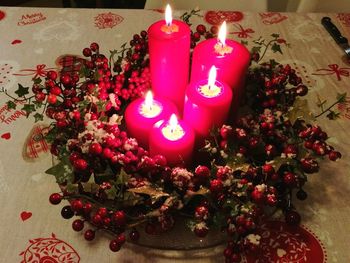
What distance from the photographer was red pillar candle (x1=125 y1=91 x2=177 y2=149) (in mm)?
604

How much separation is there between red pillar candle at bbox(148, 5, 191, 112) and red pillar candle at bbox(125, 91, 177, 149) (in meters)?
0.05

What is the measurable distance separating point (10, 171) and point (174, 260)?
0.34 m

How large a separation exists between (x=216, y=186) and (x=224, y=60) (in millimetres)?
253

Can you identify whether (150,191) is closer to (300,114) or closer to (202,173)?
(202,173)

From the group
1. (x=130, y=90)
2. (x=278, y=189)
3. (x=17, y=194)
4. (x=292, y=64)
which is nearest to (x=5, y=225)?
(x=17, y=194)

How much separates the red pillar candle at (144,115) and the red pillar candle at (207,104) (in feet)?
0.14

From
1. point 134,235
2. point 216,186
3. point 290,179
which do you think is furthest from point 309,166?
point 134,235

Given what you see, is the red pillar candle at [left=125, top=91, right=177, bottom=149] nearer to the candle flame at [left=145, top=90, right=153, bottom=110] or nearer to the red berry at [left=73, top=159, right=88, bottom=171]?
the candle flame at [left=145, top=90, right=153, bottom=110]

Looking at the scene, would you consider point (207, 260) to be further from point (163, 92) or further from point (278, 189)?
point (163, 92)

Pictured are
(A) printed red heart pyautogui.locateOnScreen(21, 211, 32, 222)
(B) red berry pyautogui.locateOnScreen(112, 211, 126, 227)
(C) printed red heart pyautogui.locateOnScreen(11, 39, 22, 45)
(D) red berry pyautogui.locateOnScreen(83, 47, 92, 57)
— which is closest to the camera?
(B) red berry pyautogui.locateOnScreen(112, 211, 126, 227)

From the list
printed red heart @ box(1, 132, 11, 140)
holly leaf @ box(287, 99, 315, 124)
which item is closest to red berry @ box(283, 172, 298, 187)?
holly leaf @ box(287, 99, 315, 124)

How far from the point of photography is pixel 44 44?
940 mm

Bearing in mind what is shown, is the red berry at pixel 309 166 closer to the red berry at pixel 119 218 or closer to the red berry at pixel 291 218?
the red berry at pixel 291 218

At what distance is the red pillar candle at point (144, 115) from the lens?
Answer: 1.98 ft
